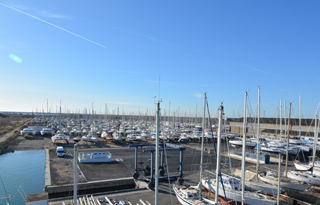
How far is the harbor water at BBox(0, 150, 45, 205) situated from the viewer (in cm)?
2230

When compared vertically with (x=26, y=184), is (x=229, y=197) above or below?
above

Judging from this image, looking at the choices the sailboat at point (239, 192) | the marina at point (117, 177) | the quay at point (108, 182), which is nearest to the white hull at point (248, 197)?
the sailboat at point (239, 192)

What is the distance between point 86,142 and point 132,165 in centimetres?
2470

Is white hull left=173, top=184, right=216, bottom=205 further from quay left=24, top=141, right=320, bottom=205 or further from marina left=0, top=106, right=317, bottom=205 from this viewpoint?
quay left=24, top=141, right=320, bottom=205

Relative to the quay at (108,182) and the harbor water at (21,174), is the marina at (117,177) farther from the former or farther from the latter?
the harbor water at (21,174)

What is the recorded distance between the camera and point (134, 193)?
697 inches

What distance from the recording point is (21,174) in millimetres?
28609

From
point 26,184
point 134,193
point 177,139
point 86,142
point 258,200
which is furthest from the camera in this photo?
point 177,139

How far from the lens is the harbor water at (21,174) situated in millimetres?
22295

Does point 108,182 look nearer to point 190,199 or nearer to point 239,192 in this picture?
point 190,199

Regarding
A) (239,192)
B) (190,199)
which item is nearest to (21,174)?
(190,199)

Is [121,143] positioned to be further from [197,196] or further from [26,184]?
[197,196]

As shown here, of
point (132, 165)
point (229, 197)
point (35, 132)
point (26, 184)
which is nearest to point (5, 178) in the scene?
point (26, 184)

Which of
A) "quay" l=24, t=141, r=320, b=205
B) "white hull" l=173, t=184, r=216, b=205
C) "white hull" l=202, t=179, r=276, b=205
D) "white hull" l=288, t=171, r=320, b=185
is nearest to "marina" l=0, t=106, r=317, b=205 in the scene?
"quay" l=24, t=141, r=320, b=205
